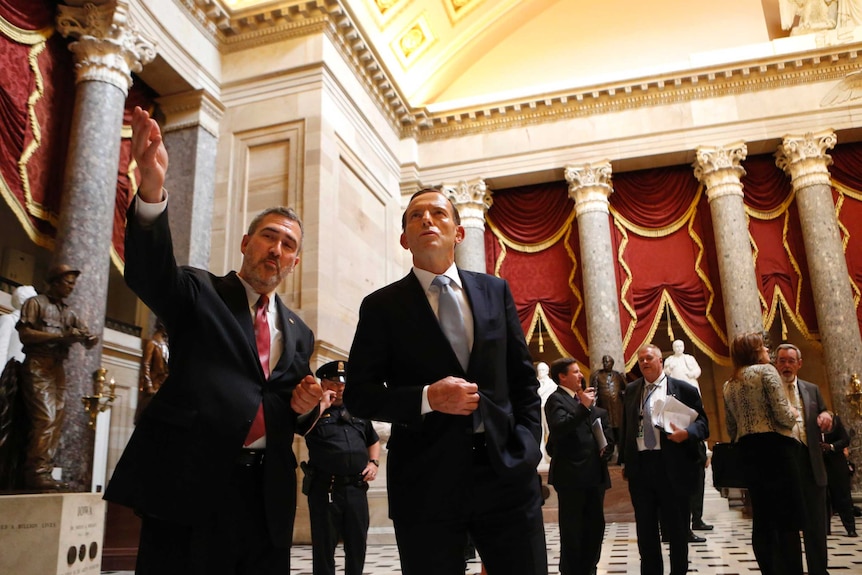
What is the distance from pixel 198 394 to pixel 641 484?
11.2 ft

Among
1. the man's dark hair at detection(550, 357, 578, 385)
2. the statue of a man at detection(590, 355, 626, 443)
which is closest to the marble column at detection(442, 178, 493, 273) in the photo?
the statue of a man at detection(590, 355, 626, 443)

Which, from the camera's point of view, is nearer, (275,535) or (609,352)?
(275,535)

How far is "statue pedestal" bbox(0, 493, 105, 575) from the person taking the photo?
13.7 ft

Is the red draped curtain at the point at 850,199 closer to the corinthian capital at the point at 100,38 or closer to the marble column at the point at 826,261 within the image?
the marble column at the point at 826,261

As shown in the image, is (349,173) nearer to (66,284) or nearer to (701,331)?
(66,284)

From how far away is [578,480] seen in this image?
467cm

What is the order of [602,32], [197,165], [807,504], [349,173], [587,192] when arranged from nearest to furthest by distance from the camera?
1. [807,504]
2. [197,165]
3. [349,173]
4. [587,192]
5. [602,32]

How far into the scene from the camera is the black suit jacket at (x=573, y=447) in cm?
466

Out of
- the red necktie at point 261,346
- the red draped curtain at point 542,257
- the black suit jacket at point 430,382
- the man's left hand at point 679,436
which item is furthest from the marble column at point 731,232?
the red necktie at point 261,346

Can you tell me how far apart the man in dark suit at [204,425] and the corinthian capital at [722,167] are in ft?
42.0

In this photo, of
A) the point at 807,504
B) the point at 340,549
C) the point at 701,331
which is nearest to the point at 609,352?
the point at 701,331

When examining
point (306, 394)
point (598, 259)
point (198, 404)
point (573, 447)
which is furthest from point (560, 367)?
point (598, 259)

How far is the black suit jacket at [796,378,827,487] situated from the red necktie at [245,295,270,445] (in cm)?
349

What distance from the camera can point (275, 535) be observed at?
1.93 m
